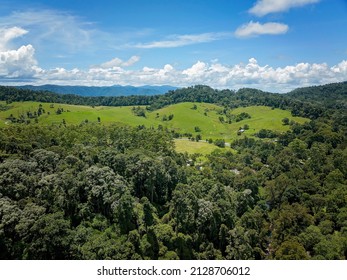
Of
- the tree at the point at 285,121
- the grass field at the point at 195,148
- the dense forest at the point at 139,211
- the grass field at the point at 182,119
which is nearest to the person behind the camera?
the dense forest at the point at 139,211

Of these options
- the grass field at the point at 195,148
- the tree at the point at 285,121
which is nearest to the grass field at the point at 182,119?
the grass field at the point at 195,148

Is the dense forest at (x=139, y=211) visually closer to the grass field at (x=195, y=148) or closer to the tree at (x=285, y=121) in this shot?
the grass field at (x=195, y=148)

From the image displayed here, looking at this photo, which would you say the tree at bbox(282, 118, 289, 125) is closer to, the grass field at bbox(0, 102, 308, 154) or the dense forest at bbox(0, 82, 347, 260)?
the grass field at bbox(0, 102, 308, 154)

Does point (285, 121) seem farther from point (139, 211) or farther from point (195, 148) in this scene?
point (139, 211)

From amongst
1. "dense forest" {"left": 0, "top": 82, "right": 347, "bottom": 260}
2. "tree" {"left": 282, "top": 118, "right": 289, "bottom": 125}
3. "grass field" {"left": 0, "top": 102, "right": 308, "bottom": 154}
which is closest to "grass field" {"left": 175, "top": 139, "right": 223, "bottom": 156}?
"grass field" {"left": 0, "top": 102, "right": 308, "bottom": 154}

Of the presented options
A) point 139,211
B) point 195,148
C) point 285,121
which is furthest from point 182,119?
point 139,211

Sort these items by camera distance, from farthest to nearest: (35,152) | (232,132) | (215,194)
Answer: (232,132) → (215,194) → (35,152)

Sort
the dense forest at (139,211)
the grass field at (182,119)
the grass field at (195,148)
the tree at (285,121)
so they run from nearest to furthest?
1. the dense forest at (139,211)
2. the grass field at (195,148)
3. the grass field at (182,119)
4. the tree at (285,121)

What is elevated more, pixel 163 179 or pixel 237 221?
pixel 163 179

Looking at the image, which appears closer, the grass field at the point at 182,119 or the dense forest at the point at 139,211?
the dense forest at the point at 139,211
